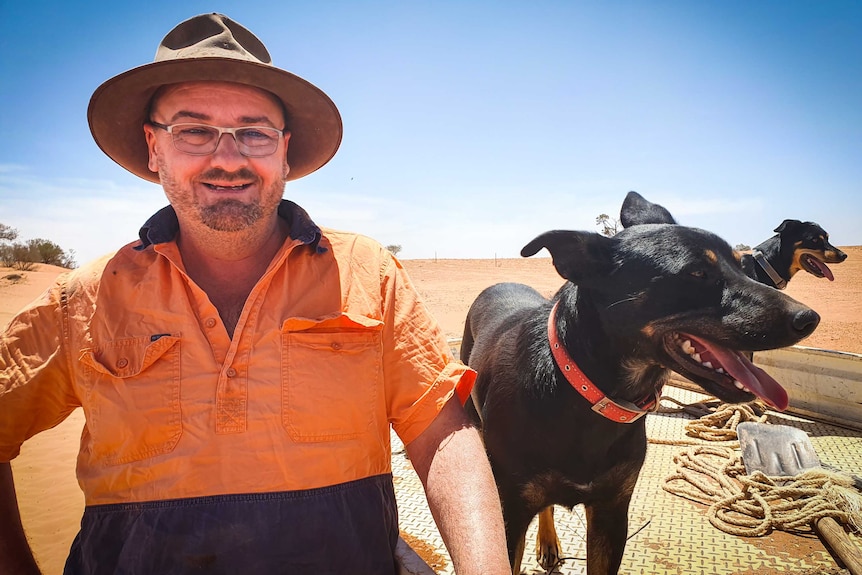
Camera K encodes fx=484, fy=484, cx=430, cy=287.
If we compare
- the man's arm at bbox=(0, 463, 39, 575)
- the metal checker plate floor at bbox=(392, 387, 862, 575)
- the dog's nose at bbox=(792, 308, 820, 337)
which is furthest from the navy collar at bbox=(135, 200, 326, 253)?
the metal checker plate floor at bbox=(392, 387, 862, 575)

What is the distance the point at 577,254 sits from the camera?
82.8 inches

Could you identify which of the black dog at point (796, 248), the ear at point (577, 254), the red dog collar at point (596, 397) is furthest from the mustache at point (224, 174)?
the black dog at point (796, 248)

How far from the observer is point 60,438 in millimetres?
5617

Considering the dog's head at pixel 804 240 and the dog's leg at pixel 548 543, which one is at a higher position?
the dog's head at pixel 804 240

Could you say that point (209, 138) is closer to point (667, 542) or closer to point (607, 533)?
point (607, 533)

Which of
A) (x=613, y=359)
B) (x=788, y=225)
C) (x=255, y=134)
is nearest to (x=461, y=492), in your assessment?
(x=613, y=359)

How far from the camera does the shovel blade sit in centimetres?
363

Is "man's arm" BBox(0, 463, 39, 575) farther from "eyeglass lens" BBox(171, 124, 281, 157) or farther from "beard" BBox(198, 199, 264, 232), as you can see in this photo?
"eyeglass lens" BBox(171, 124, 281, 157)

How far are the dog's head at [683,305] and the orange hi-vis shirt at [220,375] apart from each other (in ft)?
2.60

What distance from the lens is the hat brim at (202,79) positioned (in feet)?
5.54

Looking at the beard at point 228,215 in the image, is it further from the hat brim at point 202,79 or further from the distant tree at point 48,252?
the distant tree at point 48,252

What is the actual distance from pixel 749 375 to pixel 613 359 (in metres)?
0.50

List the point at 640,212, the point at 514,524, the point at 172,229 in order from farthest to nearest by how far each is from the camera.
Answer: the point at 640,212 < the point at 514,524 < the point at 172,229

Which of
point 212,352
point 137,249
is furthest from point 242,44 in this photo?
point 212,352
